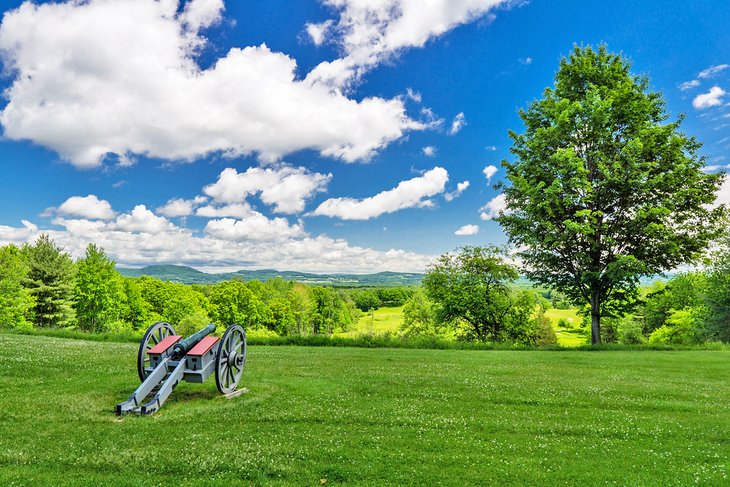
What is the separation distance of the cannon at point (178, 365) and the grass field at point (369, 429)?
456mm

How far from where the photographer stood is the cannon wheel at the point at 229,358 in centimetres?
1050

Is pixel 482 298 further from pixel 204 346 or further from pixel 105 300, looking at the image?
pixel 105 300

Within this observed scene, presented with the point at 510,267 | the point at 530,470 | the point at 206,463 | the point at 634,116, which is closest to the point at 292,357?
the point at 206,463

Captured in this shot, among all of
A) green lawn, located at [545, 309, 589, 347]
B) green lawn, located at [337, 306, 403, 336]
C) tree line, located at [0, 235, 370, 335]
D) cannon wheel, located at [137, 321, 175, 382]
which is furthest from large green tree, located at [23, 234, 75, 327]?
green lawn, located at [545, 309, 589, 347]

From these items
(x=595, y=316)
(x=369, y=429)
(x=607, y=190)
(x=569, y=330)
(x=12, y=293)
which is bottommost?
(x=569, y=330)

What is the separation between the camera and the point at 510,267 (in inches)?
1287

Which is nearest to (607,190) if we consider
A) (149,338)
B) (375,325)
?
(149,338)

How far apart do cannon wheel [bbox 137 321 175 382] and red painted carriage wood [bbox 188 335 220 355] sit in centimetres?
139

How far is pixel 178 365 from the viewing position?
9789 mm

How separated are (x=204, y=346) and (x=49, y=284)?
2275 inches

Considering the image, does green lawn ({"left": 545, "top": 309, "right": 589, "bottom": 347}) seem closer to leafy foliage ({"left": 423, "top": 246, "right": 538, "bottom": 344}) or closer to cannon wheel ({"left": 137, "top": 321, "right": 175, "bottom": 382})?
leafy foliage ({"left": 423, "top": 246, "right": 538, "bottom": 344})

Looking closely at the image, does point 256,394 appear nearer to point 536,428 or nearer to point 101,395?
point 101,395

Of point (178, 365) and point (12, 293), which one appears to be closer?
point (178, 365)

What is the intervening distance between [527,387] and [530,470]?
648 cm
